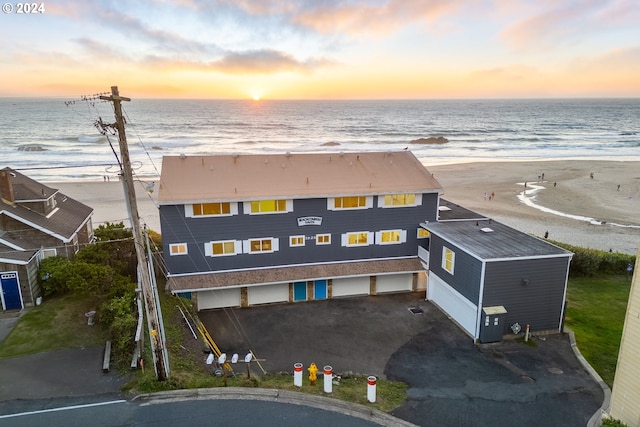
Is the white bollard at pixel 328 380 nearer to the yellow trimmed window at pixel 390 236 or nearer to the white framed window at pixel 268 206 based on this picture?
the white framed window at pixel 268 206

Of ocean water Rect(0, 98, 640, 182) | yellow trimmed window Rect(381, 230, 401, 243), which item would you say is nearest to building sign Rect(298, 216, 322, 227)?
yellow trimmed window Rect(381, 230, 401, 243)

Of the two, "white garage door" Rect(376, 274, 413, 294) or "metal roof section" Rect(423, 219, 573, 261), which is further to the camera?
"white garage door" Rect(376, 274, 413, 294)

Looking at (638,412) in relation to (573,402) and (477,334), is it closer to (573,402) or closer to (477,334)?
(573,402)

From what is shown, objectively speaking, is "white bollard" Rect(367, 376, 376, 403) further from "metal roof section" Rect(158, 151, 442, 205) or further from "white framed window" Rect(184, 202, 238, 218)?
"white framed window" Rect(184, 202, 238, 218)

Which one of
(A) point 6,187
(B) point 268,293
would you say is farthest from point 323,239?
(A) point 6,187

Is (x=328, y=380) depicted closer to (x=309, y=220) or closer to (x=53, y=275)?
(x=309, y=220)

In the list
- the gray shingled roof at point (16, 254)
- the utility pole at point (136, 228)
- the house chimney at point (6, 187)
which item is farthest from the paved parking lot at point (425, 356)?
the house chimney at point (6, 187)
